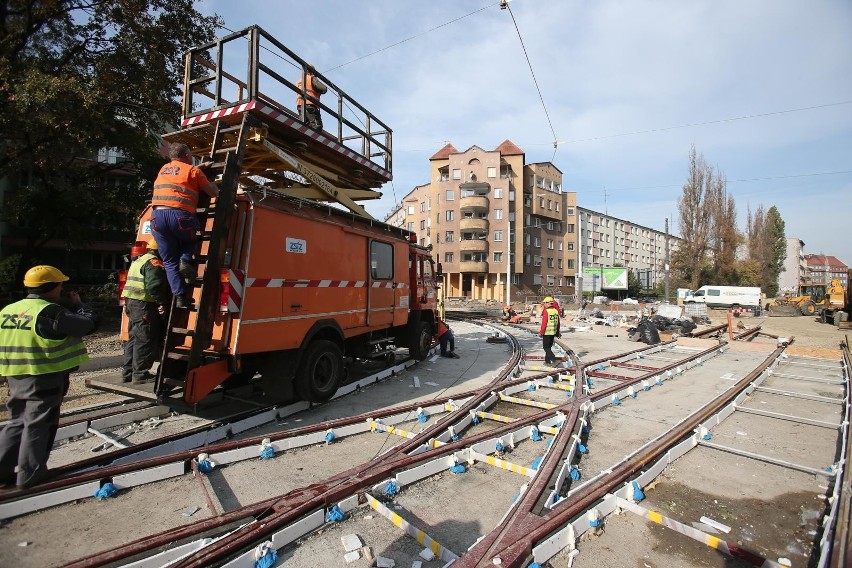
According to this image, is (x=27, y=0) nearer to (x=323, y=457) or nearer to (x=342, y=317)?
(x=342, y=317)

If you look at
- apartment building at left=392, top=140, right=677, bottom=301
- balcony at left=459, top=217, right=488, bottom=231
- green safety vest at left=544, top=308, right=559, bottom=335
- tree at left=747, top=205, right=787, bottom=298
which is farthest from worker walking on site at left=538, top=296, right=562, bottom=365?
tree at left=747, top=205, right=787, bottom=298

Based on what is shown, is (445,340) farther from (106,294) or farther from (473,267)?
(473,267)

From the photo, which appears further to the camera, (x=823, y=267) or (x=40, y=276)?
(x=823, y=267)

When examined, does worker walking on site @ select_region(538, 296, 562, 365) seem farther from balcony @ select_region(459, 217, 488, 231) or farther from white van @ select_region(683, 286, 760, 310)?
balcony @ select_region(459, 217, 488, 231)

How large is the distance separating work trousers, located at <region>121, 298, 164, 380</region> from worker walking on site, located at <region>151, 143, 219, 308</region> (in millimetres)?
494

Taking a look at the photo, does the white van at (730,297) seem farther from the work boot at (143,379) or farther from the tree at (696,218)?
the work boot at (143,379)

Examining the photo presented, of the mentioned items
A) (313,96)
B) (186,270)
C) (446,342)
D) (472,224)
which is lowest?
(446,342)

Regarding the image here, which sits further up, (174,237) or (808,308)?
(174,237)

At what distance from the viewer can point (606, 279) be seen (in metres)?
48.6

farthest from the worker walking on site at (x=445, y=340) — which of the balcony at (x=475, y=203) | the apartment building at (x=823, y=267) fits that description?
the apartment building at (x=823, y=267)

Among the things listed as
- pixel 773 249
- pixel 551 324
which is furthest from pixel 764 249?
pixel 551 324

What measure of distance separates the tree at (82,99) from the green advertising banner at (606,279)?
44613 millimetres

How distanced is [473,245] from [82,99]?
3882 centimetres

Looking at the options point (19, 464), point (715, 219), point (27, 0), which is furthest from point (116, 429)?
point (715, 219)
